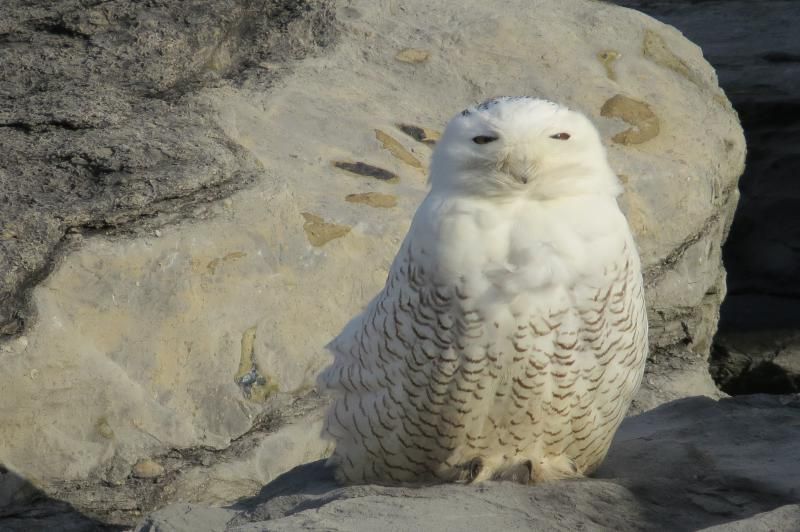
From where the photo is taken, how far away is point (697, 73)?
282 inches

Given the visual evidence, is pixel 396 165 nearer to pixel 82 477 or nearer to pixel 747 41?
pixel 82 477

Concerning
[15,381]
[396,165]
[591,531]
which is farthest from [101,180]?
[591,531]

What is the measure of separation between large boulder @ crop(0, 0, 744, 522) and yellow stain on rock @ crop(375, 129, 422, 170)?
1 cm

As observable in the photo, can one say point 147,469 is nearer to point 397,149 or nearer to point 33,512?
point 33,512

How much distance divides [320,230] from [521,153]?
1.97 meters

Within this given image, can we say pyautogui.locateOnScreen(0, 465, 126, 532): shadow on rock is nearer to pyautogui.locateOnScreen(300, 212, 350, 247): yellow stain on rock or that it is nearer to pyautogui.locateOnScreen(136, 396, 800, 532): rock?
pyautogui.locateOnScreen(136, 396, 800, 532): rock

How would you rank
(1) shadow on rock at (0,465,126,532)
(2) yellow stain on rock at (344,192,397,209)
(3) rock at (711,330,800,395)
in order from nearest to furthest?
(1) shadow on rock at (0,465,126,532)
(2) yellow stain on rock at (344,192,397,209)
(3) rock at (711,330,800,395)

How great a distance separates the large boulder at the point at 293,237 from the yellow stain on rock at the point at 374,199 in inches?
0.6

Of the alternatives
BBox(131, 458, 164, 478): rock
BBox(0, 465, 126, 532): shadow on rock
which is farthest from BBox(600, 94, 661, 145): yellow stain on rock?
BBox(0, 465, 126, 532): shadow on rock

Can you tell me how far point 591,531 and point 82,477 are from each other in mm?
2302

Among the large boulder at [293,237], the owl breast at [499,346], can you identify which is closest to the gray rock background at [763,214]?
the large boulder at [293,237]

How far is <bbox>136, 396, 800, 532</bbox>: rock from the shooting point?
3.66 m

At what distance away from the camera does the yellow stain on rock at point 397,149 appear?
623 cm

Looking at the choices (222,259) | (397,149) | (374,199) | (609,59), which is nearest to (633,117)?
(609,59)
